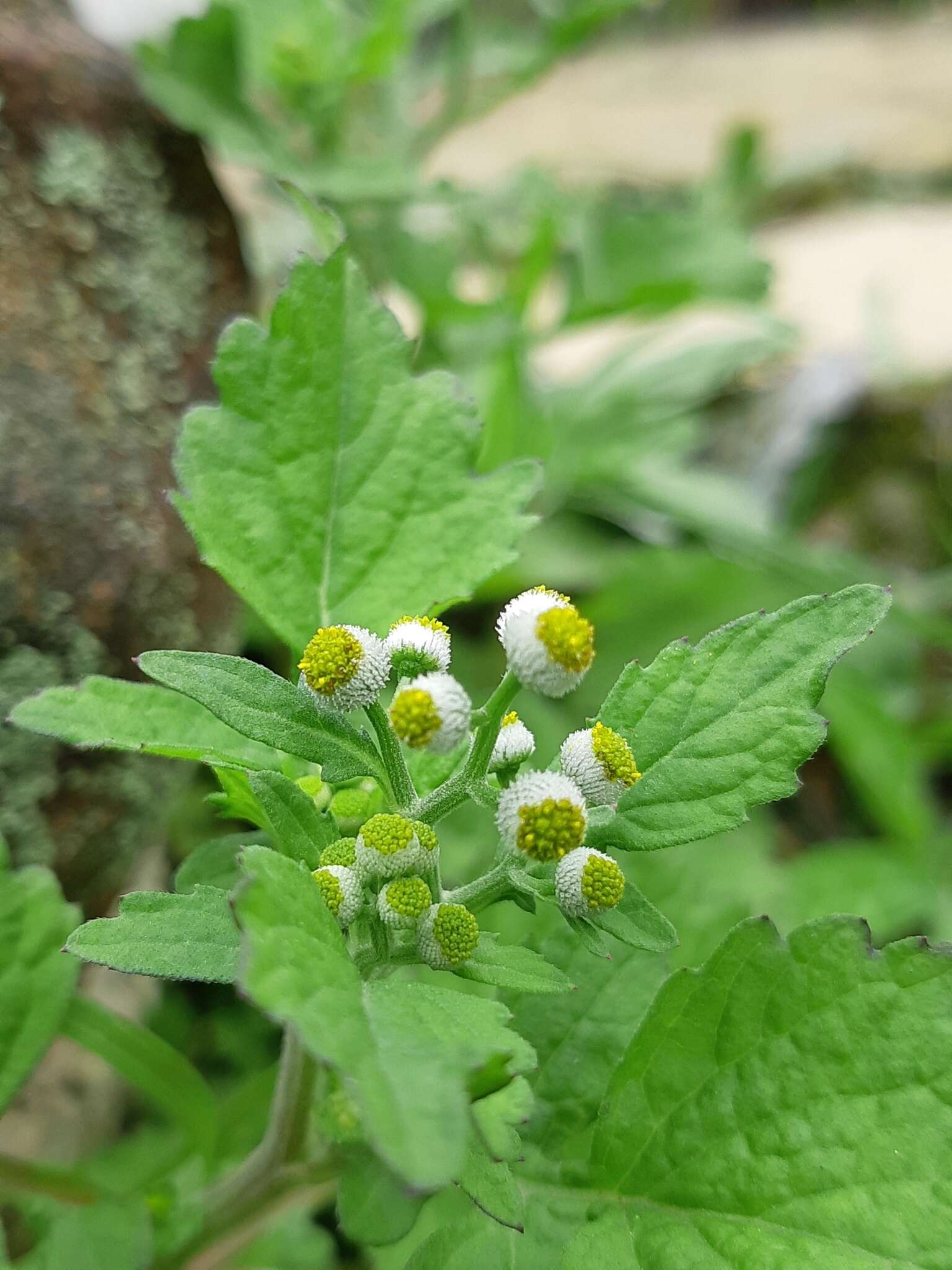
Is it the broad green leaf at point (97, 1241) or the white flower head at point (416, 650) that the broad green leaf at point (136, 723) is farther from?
the broad green leaf at point (97, 1241)

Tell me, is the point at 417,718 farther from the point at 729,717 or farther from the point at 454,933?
the point at 729,717

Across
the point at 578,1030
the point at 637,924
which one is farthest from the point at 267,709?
the point at 578,1030

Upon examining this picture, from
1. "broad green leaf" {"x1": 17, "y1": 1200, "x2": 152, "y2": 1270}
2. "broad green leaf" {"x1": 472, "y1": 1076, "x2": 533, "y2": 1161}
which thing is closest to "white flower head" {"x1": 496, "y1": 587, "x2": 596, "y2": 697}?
"broad green leaf" {"x1": 472, "y1": 1076, "x2": 533, "y2": 1161}

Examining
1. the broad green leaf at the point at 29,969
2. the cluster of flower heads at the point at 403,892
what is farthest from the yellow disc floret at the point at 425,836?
the broad green leaf at the point at 29,969

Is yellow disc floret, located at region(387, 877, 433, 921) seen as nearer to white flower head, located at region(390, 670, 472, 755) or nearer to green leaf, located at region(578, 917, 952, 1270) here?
white flower head, located at region(390, 670, 472, 755)

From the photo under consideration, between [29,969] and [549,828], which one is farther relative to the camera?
[29,969]

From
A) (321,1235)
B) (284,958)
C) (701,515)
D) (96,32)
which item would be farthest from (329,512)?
(701,515)
